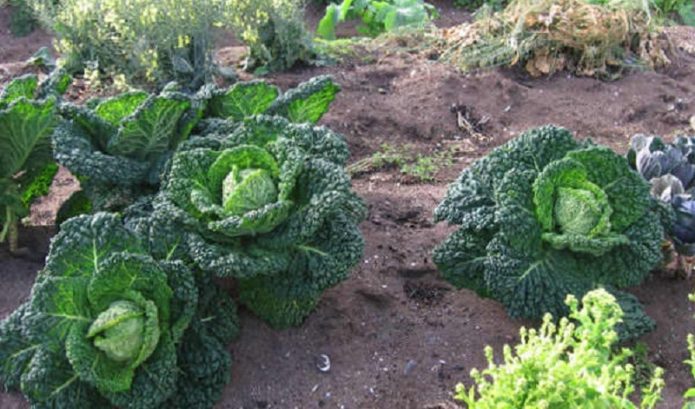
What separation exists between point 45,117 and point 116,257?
39.4 inches

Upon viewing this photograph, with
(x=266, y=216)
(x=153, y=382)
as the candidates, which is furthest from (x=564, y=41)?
(x=153, y=382)

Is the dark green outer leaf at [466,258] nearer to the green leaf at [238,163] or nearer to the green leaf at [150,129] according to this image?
the green leaf at [238,163]

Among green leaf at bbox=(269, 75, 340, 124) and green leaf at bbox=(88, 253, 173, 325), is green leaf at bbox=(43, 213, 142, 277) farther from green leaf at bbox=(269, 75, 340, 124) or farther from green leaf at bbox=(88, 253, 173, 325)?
green leaf at bbox=(269, 75, 340, 124)

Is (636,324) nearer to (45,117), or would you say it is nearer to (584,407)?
(584,407)

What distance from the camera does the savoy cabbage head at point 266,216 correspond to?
273 cm

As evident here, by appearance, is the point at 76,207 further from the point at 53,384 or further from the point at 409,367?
the point at 409,367

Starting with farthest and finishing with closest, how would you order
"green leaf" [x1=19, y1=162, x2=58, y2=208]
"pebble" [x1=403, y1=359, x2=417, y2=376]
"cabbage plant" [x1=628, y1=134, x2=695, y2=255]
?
"green leaf" [x1=19, y1=162, x2=58, y2=208] → "cabbage plant" [x1=628, y1=134, x2=695, y2=255] → "pebble" [x1=403, y1=359, x2=417, y2=376]

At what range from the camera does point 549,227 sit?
299 cm

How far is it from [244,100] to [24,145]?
967mm

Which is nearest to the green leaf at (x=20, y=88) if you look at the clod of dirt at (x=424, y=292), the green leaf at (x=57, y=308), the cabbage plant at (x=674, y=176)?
the green leaf at (x=57, y=308)

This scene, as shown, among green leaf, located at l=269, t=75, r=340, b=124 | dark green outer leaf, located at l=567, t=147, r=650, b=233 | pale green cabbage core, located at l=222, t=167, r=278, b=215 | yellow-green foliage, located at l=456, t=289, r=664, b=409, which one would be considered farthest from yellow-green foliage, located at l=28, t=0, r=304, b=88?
yellow-green foliage, located at l=456, t=289, r=664, b=409

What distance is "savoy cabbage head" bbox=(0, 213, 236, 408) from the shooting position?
256 cm

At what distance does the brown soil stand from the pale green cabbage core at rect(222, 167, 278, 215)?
0.58 meters

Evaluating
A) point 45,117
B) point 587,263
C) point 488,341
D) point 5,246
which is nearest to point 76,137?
point 45,117
